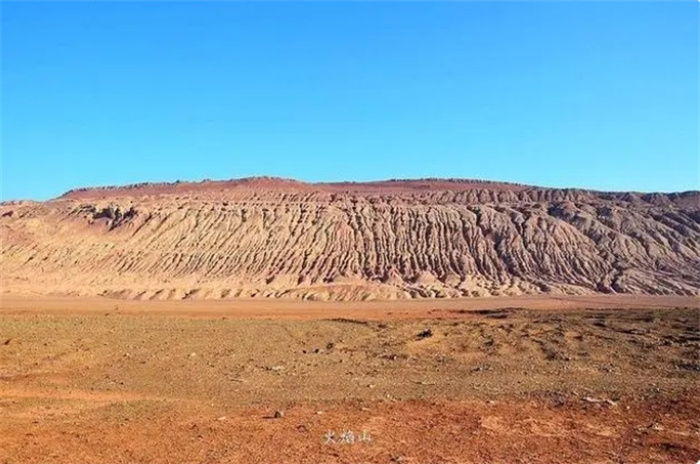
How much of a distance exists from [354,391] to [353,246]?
46655mm

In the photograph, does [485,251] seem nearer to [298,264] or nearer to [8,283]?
[298,264]

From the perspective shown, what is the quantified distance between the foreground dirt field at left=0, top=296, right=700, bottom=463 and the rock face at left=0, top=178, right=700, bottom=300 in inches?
1139

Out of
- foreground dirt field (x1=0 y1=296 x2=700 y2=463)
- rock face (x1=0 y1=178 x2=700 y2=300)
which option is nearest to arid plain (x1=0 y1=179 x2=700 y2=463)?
foreground dirt field (x1=0 y1=296 x2=700 y2=463)

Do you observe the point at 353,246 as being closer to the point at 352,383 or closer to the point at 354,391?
the point at 352,383

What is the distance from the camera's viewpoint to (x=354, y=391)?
12.5 m

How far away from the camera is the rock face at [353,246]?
5228cm

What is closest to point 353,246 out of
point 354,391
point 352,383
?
point 352,383

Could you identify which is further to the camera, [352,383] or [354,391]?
[352,383]

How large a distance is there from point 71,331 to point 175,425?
35.8 feet

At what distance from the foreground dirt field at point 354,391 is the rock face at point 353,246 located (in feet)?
94.9

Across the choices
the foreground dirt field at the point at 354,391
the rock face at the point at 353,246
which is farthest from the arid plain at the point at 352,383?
the rock face at the point at 353,246

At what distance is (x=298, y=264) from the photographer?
56375 mm

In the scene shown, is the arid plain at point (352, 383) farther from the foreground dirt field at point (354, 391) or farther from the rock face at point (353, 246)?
the rock face at point (353, 246)

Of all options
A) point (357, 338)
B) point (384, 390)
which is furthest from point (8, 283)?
point (384, 390)
